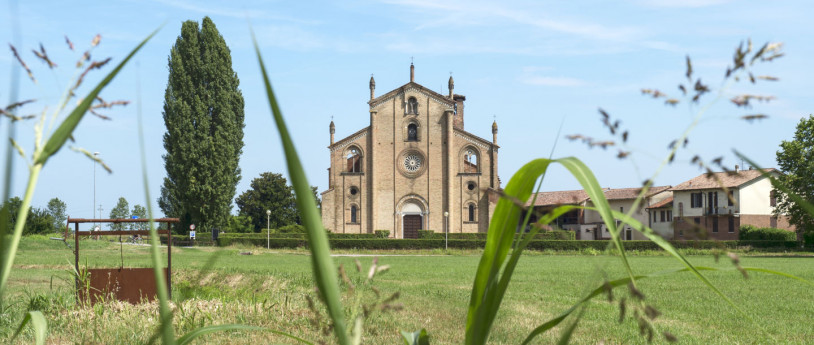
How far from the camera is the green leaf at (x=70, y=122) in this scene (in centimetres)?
79

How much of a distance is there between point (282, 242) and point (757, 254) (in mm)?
26387

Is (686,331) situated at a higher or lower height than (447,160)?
lower

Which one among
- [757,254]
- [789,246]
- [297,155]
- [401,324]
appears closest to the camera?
[297,155]

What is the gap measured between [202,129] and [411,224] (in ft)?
60.6

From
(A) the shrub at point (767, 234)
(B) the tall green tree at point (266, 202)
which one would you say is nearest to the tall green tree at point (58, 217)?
(B) the tall green tree at point (266, 202)

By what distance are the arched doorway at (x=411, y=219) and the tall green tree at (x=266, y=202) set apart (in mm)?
21584

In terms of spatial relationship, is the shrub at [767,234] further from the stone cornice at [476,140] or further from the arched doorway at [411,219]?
the arched doorway at [411,219]

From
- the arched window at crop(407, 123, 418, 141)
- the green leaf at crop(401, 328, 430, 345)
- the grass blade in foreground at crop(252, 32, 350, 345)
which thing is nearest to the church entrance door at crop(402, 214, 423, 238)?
the arched window at crop(407, 123, 418, 141)

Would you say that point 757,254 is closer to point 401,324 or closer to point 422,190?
point 422,190

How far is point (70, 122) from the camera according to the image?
2.64ft

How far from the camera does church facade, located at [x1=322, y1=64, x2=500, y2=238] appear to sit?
50.8m

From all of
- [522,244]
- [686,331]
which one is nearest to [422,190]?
[686,331]

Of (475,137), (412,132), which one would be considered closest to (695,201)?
(475,137)

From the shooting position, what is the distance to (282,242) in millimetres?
39469
